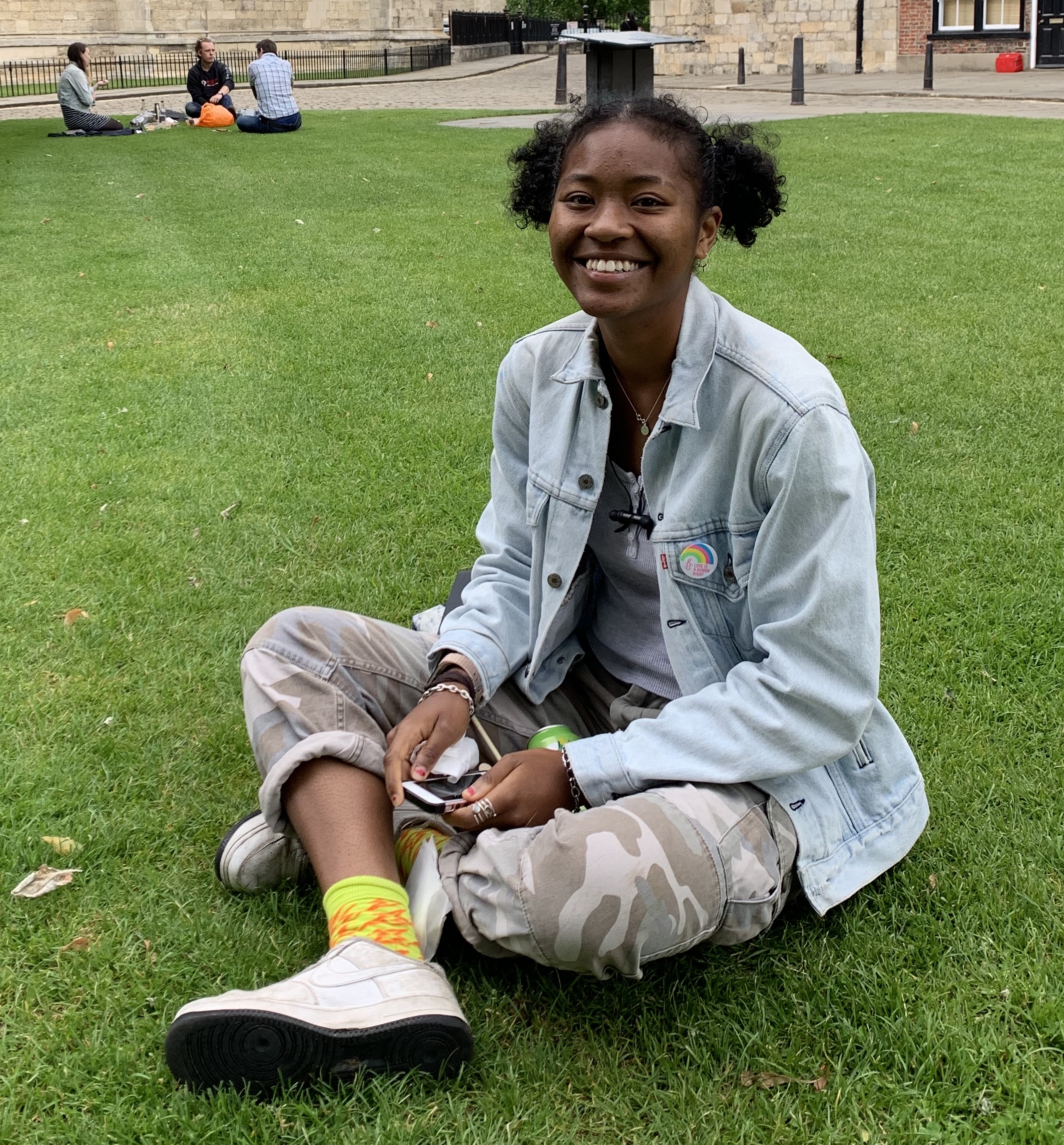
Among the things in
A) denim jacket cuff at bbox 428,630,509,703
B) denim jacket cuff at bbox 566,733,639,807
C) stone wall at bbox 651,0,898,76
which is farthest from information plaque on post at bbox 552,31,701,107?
stone wall at bbox 651,0,898,76

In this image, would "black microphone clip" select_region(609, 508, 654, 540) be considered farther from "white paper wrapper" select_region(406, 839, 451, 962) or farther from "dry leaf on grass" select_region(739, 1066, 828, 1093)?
"dry leaf on grass" select_region(739, 1066, 828, 1093)

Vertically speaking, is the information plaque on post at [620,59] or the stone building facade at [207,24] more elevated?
the stone building facade at [207,24]

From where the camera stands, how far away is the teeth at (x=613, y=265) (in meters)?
2.38

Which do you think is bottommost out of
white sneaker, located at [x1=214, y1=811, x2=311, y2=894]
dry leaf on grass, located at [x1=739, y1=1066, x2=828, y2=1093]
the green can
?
dry leaf on grass, located at [x1=739, y1=1066, x2=828, y2=1093]

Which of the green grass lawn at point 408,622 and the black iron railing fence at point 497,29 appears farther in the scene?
the black iron railing fence at point 497,29

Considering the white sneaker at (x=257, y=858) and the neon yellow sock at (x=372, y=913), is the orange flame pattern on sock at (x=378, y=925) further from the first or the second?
the white sneaker at (x=257, y=858)

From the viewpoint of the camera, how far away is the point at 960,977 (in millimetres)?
2434

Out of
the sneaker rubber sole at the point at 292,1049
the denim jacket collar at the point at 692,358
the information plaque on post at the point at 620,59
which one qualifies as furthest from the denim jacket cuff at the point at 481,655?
the information plaque on post at the point at 620,59

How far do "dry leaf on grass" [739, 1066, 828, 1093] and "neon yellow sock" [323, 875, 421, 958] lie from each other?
0.60 m

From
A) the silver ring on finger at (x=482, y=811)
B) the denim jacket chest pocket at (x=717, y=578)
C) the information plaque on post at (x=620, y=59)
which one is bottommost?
the silver ring on finger at (x=482, y=811)

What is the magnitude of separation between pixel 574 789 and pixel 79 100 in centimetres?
2025

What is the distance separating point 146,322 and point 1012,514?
5.36 metres

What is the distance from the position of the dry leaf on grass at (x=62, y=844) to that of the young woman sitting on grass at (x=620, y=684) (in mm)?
425

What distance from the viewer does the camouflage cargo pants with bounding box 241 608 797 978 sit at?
7.15 feet
